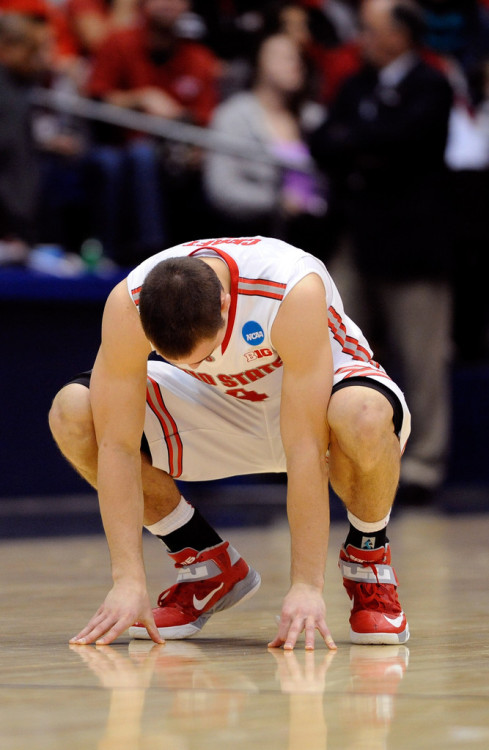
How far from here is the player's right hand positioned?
2.61 metres

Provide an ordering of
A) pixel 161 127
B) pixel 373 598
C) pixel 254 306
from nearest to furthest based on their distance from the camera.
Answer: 1. pixel 254 306
2. pixel 373 598
3. pixel 161 127

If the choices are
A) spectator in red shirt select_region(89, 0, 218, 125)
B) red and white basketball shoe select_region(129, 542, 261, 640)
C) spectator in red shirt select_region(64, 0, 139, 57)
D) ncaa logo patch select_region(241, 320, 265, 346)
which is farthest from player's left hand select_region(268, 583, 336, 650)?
spectator in red shirt select_region(64, 0, 139, 57)

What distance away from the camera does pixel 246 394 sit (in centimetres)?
294

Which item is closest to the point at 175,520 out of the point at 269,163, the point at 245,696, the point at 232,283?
the point at 232,283

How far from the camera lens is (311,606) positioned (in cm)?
254

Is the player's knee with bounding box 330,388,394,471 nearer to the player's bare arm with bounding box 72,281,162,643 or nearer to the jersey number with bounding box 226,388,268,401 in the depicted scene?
the jersey number with bounding box 226,388,268,401

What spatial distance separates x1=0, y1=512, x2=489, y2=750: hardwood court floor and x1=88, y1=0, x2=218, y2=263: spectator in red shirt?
3335mm

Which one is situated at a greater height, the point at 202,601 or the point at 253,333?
the point at 253,333

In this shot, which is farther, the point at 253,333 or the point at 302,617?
the point at 253,333

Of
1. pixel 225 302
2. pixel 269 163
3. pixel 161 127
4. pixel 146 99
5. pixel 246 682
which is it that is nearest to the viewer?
pixel 246 682

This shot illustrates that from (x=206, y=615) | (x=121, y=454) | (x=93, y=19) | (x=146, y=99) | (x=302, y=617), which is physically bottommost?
(x=206, y=615)

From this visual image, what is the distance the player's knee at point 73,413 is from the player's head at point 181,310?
0.44 m

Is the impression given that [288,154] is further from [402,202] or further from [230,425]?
[230,425]

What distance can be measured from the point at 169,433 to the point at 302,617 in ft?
2.13
